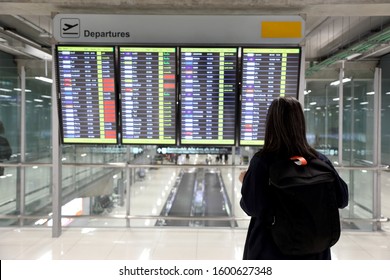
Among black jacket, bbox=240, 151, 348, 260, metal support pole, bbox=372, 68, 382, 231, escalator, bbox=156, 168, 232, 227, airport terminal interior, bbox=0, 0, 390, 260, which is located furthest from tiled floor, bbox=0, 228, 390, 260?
black jacket, bbox=240, 151, 348, 260

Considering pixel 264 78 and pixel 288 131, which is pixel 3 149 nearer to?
pixel 264 78

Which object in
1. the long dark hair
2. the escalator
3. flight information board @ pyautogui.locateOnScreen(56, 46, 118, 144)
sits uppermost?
flight information board @ pyautogui.locateOnScreen(56, 46, 118, 144)

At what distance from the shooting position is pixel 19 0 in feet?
11.1

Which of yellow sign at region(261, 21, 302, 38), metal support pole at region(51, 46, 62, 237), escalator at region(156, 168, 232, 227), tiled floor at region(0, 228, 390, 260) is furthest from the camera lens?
escalator at region(156, 168, 232, 227)

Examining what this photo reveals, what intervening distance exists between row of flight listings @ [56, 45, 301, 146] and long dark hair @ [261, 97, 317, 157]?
6.13ft

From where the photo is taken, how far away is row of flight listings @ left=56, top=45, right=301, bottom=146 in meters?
3.40

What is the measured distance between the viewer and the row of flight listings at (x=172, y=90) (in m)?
3.40

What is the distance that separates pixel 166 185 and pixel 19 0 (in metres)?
4.59

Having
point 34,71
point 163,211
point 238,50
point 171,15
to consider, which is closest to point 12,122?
point 34,71

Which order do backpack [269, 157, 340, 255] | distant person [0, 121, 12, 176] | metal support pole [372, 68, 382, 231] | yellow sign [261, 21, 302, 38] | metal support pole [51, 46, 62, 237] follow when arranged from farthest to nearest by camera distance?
distant person [0, 121, 12, 176] → metal support pole [372, 68, 382, 231] → metal support pole [51, 46, 62, 237] → yellow sign [261, 21, 302, 38] → backpack [269, 157, 340, 255]

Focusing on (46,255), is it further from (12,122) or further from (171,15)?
(171,15)

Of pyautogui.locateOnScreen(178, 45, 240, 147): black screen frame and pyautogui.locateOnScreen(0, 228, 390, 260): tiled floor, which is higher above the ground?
pyautogui.locateOnScreen(178, 45, 240, 147): black screen frame

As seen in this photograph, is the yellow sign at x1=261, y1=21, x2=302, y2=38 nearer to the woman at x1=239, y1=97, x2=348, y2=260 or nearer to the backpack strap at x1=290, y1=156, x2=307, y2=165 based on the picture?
the woman at x1=239, y1=97, x2=348, y2=260

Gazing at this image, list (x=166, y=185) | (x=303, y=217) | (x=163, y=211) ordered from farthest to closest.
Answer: (x=166, y=185) → (x=163, y=211) → (x=303, y=217)
